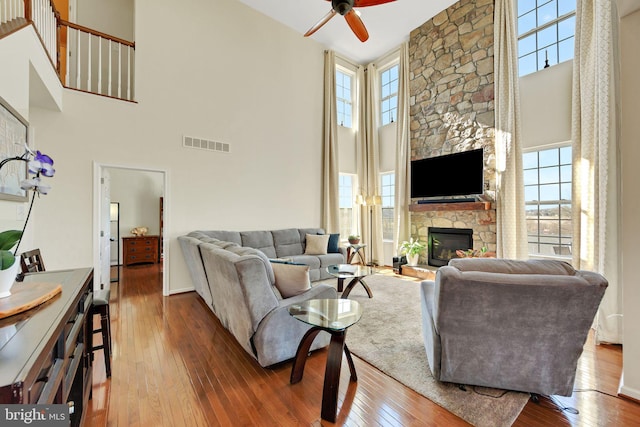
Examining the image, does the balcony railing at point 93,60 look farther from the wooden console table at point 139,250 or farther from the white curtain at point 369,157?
the white curtain at point 369,157

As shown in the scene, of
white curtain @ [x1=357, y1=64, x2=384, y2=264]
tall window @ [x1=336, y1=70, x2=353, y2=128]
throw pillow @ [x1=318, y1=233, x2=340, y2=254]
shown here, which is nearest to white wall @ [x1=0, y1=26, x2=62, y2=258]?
throw pillow @ [x1=318, y1=233, x2=340, y2=254]

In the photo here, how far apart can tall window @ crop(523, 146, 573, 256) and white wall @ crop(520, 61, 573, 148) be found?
0.73 feet

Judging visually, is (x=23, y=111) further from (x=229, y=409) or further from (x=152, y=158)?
(x=229, y=409)

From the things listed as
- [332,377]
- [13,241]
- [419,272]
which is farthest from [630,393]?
[13,241]

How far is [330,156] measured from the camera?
20.3 feet

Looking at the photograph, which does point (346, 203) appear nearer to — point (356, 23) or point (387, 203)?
point (387, 203)

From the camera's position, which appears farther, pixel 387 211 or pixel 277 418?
pixel 387 211

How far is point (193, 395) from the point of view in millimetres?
1854

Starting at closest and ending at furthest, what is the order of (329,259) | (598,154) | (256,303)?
(256,303) < (598,154) < (329,259)

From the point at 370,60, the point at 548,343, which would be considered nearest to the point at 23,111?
the point at 548,343

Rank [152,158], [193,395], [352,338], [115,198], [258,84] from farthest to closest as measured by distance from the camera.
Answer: [115,198] → [258,84] → [152,158] → [352,338] → [193,395]

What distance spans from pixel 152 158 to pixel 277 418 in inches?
158

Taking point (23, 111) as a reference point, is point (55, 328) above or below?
below

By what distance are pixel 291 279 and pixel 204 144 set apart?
3389 millimetres
